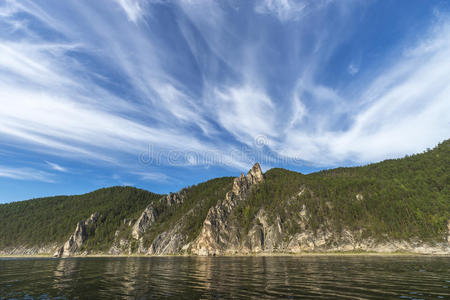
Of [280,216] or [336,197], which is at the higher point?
[336,197]

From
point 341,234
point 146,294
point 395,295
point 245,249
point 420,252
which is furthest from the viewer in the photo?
point 245,249

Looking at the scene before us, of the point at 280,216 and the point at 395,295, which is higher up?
the point at 280,216

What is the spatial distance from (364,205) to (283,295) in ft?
609

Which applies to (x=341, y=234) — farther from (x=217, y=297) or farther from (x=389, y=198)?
(x=217, y=297)

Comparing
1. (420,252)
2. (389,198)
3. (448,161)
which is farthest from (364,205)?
(448,161)

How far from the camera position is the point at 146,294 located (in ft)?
81.3

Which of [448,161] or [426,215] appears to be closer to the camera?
[426,215]

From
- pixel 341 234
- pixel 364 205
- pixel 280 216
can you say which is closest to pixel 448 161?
pixel 364 205

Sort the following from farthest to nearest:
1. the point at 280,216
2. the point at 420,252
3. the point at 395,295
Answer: the point at 280,216 → the point at 420,252 → the point at 395,295

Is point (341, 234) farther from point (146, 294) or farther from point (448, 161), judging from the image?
point (146, 294)

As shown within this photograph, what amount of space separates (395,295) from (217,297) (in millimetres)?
17437

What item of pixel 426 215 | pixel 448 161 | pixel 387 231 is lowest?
pixel 387 231

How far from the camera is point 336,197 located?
193 meters

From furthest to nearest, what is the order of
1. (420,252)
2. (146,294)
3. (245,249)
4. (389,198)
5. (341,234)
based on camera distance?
1. (245,249)
2. (389,198)
3. (341,234)
4. (420,252)
5. (146,294)
